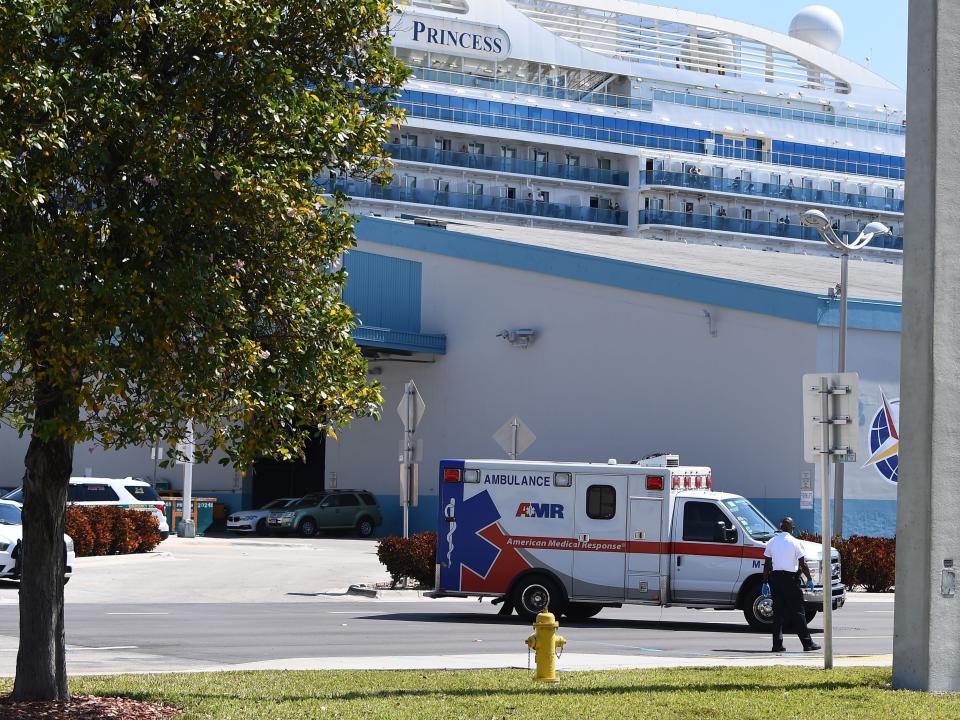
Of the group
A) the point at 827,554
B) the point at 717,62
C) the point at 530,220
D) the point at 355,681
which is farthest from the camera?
the point at 717,62

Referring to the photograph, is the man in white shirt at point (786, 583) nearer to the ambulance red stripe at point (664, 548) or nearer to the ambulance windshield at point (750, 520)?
the ambulance red stripe at point (664, 548)

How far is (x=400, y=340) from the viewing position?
42250 mm

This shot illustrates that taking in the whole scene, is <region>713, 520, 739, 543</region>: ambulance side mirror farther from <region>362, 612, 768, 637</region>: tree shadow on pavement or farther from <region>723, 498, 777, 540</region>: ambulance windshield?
<region>362, 612, 768, 637</region>: tree shadow on pavement

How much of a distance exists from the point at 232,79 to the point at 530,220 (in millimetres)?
79353

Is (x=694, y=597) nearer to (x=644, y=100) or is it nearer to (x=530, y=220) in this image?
(x=530, y=220)

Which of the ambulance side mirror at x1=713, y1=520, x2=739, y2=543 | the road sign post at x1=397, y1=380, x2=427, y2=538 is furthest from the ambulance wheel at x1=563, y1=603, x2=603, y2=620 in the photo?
the road sign post at x1=397, y1=380, x2=427, y2=538

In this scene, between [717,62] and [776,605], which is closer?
[776,605]

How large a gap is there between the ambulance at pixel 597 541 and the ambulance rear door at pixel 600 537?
0.05 feet

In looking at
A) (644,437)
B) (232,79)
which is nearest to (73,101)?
(232,79)

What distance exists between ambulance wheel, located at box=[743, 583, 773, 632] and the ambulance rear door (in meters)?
1.84

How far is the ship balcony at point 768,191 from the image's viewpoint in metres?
94.0

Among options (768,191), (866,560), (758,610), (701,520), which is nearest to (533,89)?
(768,191)

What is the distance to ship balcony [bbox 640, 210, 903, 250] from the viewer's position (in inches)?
3686

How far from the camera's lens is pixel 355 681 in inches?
521
